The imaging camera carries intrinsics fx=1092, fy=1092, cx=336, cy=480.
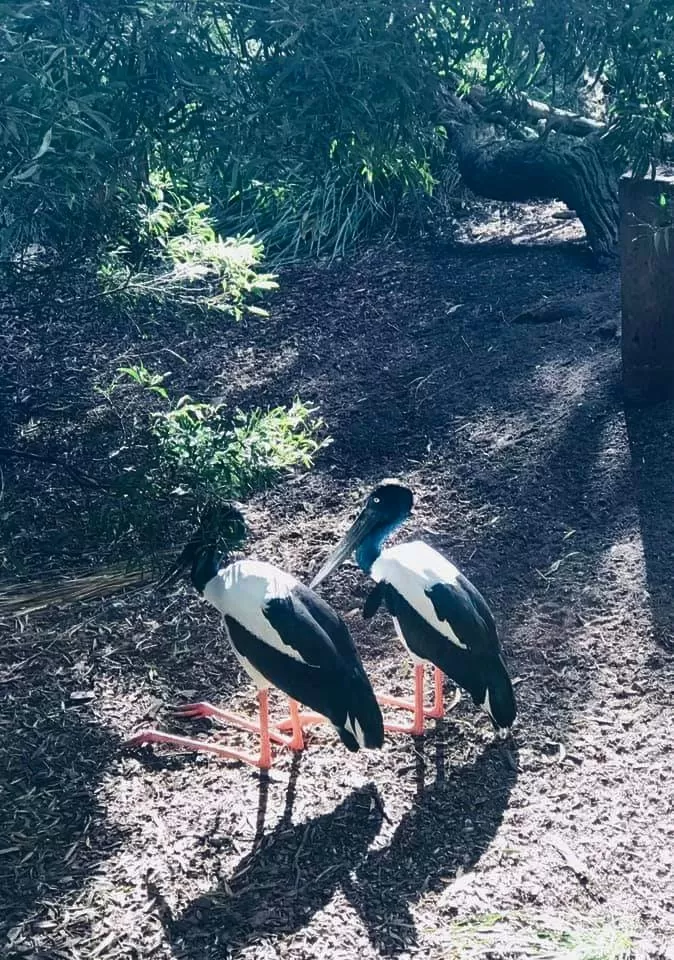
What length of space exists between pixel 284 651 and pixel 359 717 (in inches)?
14.6

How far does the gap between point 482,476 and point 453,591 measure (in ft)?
6.17

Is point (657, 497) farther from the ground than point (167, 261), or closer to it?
closer to it

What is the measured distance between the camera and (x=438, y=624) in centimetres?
412

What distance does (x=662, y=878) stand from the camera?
345cm

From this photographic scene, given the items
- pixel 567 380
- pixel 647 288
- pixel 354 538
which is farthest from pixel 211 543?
pixel 567 380

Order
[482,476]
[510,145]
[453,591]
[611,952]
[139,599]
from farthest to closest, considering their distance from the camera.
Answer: [510,145]
[482,476]
[139,599]
[453,591]
[611,952]

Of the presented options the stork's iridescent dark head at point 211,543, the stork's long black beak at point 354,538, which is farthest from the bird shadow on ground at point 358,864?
the stork's long black beak at point 354,538

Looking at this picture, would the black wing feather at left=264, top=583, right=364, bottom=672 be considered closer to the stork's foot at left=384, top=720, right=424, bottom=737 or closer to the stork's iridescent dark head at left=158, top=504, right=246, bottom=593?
the stork's iridescent dark head at left=158, top=504, right=246, bottom=593

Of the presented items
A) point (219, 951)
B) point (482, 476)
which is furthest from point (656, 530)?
point (219, 951)

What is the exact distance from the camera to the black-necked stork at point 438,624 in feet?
13.3

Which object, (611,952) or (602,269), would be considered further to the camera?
(602,269)

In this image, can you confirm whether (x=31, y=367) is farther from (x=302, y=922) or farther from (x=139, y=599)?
(x=302, y=922)

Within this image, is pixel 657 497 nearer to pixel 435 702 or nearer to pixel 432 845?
pixel 435 702

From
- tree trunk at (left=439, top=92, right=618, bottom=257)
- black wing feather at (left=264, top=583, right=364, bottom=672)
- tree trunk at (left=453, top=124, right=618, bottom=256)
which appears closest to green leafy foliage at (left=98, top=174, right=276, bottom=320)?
black wing feather at (left=264, top=583, right=364, bottom=672)
